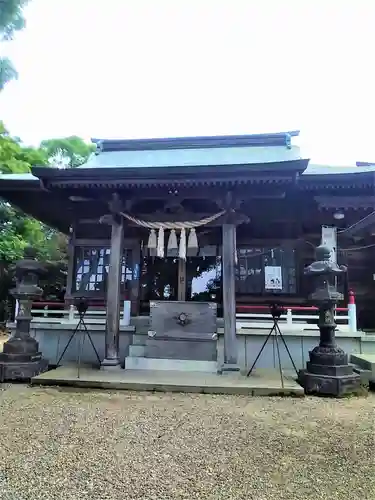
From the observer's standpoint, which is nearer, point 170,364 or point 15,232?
point 170,364

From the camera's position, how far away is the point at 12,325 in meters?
7.25

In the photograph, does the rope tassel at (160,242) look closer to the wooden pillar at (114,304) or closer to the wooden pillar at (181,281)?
the wooden pillar at (114,304)

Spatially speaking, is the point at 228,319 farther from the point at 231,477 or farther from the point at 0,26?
the point at 0,26

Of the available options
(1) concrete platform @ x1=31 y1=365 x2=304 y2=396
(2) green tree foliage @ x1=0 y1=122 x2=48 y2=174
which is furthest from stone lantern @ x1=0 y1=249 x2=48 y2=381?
(2) green tree foliage @ x1=0 y1=122 x2=48 y2=174

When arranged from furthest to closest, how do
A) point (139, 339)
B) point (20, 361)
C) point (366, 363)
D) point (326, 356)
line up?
point (139, 339), point (20, 361), point (366, 363), point (326, 356)

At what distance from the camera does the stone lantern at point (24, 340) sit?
18.5 feet

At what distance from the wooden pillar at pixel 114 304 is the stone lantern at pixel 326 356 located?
3.16 meters

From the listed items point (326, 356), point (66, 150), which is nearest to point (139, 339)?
point (326, 356)

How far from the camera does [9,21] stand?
5.42 metres

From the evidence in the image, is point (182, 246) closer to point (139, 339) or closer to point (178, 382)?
point (139, 339)

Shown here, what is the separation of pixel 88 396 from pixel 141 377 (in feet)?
3.18

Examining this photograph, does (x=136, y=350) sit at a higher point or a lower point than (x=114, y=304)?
lower

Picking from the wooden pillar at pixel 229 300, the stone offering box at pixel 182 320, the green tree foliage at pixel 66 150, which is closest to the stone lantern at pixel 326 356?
the wooden pillar at pixel 229 300

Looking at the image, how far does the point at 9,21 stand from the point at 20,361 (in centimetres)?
530
